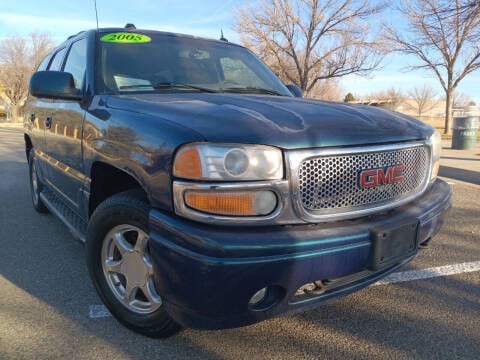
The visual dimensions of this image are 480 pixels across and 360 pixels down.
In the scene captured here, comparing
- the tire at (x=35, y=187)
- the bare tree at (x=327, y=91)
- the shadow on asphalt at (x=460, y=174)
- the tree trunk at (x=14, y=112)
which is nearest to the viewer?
the tire at (x=35, y=187)

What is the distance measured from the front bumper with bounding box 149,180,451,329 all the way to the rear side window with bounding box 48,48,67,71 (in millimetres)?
2898

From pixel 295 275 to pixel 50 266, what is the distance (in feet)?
7.72

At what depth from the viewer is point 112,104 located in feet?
8.36

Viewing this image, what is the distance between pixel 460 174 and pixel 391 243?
23.5ft

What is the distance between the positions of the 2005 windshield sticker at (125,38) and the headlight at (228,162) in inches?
67.7

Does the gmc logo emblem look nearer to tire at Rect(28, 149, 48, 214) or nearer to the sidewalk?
tire at Rect(28, 149, 48, 214)

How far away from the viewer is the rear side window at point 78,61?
3164 mm

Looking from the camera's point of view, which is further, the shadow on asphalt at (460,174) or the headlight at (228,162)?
the shadow on asphalt at (460,174)

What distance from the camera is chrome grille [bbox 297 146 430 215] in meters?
1.97

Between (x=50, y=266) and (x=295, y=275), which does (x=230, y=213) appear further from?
(x=50, y=266)

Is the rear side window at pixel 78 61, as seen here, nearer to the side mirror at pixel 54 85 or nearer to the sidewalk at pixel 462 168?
the side mirror at pixel 54 85

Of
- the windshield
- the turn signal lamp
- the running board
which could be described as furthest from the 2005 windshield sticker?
the turn signal lamp

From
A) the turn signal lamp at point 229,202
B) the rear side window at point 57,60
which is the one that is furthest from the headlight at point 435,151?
the rear side window at point 57,60

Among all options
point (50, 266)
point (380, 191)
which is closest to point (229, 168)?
point (380, 191)
